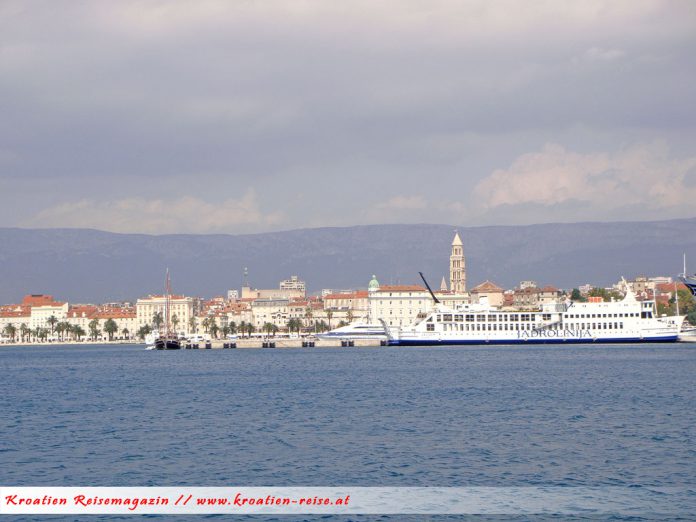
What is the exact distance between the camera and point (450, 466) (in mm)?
28203

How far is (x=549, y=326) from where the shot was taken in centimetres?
11825

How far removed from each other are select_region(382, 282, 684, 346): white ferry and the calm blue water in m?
51.0

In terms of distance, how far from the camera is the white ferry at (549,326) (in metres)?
116

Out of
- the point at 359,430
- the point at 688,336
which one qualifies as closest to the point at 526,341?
the point at 688,336

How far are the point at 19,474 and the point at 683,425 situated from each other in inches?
789

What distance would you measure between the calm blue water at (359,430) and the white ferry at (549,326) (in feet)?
167

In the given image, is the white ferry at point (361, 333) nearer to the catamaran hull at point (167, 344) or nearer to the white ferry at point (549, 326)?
the white ferry at point (549, 326)

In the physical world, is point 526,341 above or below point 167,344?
below

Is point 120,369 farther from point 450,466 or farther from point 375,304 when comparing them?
point 375,304

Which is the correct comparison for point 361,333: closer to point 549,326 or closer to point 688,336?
point 549,326

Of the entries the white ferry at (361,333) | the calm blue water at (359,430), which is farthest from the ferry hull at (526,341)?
the calm blue water at (359,430)

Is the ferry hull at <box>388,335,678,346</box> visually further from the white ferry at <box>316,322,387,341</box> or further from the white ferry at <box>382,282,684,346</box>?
the white ferry at <box>316,322,387,341</box>

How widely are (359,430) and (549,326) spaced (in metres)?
85.2

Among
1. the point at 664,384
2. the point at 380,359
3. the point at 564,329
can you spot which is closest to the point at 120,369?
the point at 380,359
